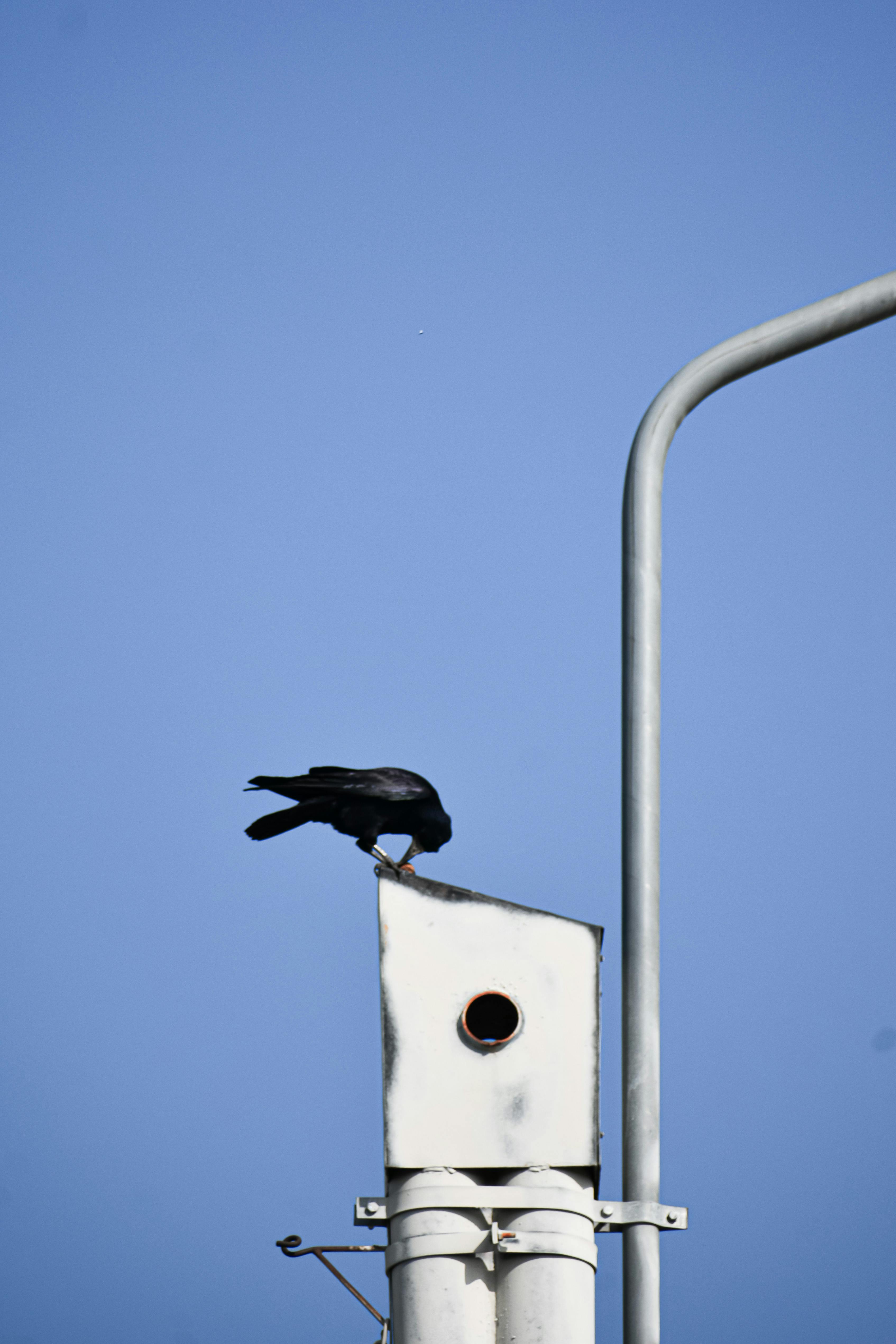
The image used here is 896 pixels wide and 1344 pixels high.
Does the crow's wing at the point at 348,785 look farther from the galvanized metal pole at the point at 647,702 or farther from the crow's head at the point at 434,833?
the galvanized metal pole at the point at 647,702

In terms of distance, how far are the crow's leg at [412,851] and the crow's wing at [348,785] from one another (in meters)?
0.57

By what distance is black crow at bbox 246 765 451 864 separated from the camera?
Result: 20.8ft

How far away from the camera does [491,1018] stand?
4.35 metres

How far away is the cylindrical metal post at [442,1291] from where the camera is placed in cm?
387

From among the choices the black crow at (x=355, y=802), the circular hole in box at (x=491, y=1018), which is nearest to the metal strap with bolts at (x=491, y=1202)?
the circular hole in box at (x=491, y=1018)

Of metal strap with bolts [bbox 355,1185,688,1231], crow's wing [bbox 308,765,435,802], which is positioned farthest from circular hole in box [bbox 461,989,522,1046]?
crow's wing [bbox 308,765,435,802]

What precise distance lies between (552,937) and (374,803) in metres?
2.14

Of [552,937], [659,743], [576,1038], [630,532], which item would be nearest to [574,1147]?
[576,1038]

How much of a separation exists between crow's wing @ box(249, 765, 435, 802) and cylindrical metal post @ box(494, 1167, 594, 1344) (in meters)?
2.58

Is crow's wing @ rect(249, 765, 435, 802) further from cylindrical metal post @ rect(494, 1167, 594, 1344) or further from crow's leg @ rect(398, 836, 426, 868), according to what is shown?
cylindrical metal post @ rect(494, 1167, 594, 1344)

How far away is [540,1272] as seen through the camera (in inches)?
153

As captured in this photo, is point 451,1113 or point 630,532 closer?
point 630,532

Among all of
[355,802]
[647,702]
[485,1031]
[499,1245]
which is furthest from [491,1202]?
[355,802]

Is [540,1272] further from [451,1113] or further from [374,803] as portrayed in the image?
[374,803]
